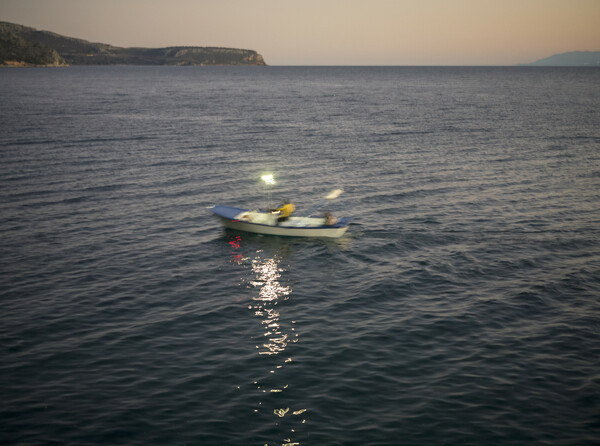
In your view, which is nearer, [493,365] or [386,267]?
[493,365]

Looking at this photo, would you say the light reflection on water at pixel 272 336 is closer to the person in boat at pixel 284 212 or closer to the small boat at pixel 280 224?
the small boat at pixel 280 224

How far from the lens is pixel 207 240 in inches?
1512

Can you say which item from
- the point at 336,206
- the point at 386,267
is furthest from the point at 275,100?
the point at 386,267

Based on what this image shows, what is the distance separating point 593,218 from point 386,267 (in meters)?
20.9

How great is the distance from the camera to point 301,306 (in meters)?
28.0

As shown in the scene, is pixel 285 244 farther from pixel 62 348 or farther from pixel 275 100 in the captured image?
pixel 275 100

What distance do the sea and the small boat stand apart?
65 centimetres

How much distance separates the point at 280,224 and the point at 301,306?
11752mm

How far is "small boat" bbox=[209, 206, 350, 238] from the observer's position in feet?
124

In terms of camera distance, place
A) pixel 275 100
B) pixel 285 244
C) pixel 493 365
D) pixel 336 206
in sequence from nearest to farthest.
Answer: pixel 493 365, pixel 285 244, pixel 336 206, pixel 275 100

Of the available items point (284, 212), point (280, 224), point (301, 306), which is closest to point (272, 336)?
point (301, 306)

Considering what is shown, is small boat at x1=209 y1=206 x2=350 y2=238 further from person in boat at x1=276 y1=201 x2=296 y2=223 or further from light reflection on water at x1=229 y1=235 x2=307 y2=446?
light reflection on water at x1=229 y1=235 x2=307 y2=446

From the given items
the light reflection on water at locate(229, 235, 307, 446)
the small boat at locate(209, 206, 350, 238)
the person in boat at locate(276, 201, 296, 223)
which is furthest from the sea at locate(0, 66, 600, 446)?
the person in boat at locate(276, 201, 296, 223)

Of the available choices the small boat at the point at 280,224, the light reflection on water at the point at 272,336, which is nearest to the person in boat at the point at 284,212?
the small boat at the point at 280,224
